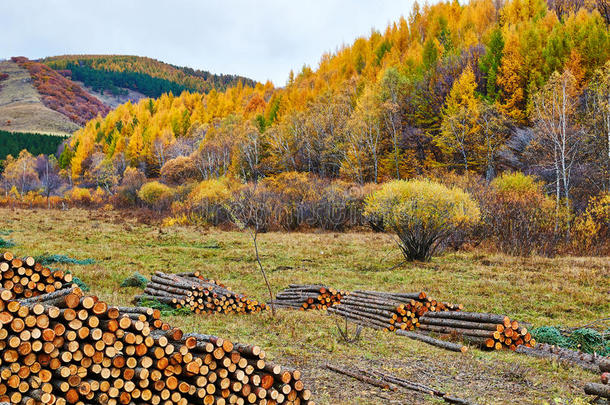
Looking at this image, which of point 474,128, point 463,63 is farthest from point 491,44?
point 474,128

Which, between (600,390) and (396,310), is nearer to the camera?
(600,390)

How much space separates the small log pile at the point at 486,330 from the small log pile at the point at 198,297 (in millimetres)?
4915

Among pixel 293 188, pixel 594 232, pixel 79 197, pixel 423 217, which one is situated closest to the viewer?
pixel 423 217

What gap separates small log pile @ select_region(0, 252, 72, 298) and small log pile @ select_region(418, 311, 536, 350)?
8077 mm

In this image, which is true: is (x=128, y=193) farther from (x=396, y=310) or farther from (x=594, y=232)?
(x=396, y=310)

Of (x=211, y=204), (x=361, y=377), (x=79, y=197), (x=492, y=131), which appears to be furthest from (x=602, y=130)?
(x=79, y=197)

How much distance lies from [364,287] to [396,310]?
13.4 ft

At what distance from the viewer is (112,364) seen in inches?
183

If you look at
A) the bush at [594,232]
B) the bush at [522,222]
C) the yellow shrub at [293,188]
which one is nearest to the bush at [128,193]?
the yellow shrub at [293,188]

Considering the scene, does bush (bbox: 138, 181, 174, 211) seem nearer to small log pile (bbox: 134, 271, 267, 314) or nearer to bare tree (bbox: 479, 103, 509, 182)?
bare tree (bbox: 479, 103, 509, 182)

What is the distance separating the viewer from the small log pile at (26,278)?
291 inches

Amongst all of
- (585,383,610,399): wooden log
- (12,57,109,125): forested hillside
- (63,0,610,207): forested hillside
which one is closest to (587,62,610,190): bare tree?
(63,0,610,207): forested hillside

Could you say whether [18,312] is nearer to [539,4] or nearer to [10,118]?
[539,4]

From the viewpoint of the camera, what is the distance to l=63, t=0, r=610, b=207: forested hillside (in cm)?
2941
